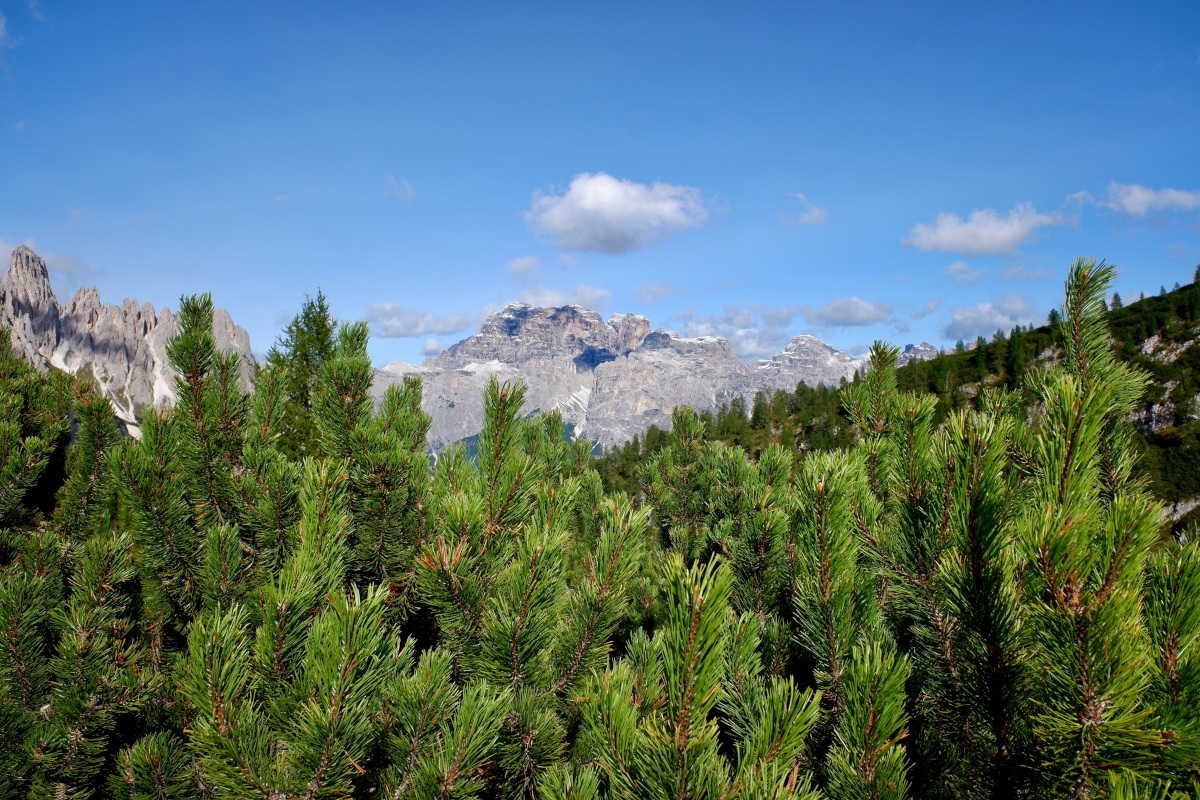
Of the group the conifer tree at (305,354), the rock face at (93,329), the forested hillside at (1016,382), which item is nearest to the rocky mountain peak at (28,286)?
the rock face at (93,329)

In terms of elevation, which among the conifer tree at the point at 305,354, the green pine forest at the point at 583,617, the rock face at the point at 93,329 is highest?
the rock face at the point at 93,329

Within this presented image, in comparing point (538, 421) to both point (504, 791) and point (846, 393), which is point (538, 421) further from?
point (504, 791)

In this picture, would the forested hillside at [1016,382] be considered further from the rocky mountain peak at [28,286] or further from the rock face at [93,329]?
the rocky mountain peak at [28,286]

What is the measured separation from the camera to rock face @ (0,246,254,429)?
14538 cm

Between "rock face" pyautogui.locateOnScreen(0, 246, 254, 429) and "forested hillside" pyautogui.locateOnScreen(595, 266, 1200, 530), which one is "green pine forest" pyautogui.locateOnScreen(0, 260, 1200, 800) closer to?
"forested hillside" pyautogui.locateOnScreen(595, 266, 1200, 530)

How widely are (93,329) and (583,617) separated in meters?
227

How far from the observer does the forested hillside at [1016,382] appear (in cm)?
5644

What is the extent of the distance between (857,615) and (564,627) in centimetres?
162

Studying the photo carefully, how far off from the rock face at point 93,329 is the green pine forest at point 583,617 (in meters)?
171

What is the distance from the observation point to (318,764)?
1.90 metres

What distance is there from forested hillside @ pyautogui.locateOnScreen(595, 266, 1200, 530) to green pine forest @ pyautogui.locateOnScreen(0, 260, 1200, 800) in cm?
4544

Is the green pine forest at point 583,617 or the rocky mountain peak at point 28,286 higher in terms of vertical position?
the rocky mountain peak at point 28,286

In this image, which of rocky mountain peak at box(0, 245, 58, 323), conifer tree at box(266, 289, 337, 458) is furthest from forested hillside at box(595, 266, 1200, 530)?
→ rocky mountain peak at box(0, 245, 58, 323)

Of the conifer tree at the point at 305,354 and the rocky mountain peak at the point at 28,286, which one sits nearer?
the conifer tree at the point at 305,354
